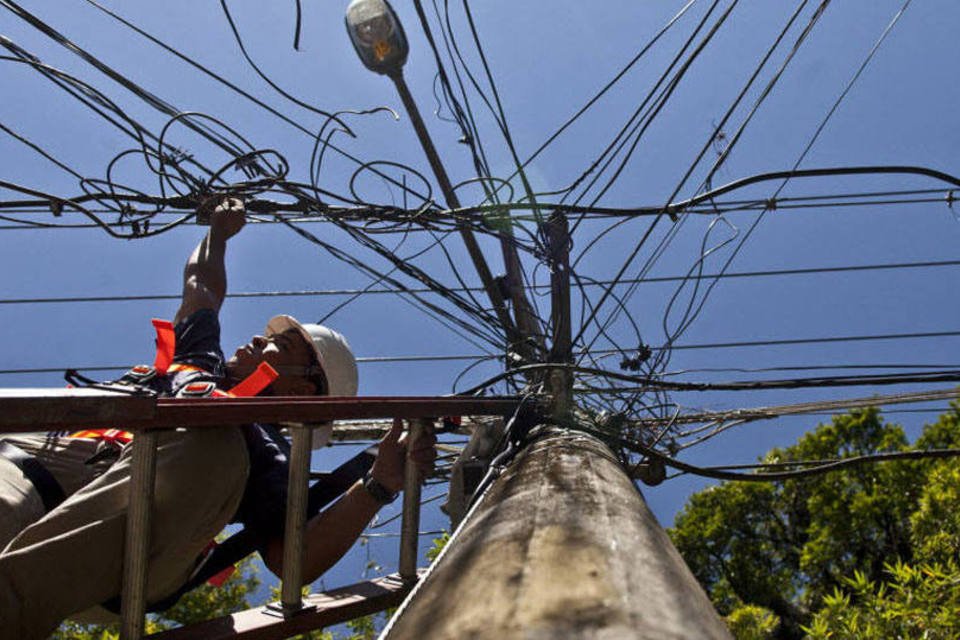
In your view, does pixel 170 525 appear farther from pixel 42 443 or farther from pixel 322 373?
pixel 322 373

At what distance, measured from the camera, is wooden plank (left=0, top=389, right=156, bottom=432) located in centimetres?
132

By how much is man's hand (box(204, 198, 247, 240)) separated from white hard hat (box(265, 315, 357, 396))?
0.58m

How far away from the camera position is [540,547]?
121cm

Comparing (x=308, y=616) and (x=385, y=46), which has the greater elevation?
(x=385, y=46)

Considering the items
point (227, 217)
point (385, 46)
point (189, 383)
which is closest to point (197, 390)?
point (189, 383)

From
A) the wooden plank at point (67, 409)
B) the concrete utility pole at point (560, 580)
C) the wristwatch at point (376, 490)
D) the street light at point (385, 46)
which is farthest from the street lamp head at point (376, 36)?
the concrete utility pole at point (560, 580)

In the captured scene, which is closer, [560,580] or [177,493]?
[560,580]

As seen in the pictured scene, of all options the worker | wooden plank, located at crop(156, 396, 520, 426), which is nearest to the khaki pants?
the worker

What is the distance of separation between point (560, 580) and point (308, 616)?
1316 mm

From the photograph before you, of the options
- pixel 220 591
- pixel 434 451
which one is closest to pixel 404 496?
pixel 434 451

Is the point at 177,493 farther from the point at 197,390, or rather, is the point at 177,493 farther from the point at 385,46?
the point at 385,46

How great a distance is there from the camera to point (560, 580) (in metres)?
1.05

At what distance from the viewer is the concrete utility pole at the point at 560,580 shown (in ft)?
3.08

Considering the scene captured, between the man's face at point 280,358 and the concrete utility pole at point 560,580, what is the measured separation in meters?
1.97
